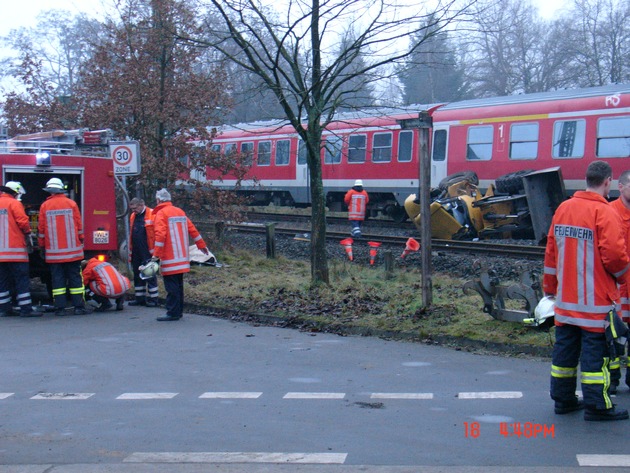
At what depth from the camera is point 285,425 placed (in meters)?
6.12

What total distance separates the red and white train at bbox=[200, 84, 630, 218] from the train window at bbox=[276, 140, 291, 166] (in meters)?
0.04

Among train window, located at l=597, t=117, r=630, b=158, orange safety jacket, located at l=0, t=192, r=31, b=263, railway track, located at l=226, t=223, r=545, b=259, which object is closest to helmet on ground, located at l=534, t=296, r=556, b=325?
orange safety jacket, located at l=0, t=192, r=31, b=263

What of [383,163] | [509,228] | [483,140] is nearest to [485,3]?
[509,228]

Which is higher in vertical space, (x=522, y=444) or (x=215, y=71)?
(x=215, y=71)

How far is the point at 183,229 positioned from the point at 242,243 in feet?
27.4

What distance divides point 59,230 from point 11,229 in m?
0.63

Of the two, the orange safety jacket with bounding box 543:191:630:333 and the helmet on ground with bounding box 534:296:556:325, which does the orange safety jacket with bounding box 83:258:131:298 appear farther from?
the orange safety jacket with bounding box 543:191:630:333

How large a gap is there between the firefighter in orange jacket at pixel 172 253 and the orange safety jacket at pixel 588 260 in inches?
239

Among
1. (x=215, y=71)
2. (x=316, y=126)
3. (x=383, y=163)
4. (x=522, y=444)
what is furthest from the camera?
(x=383, y=163)

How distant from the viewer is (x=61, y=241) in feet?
37.6

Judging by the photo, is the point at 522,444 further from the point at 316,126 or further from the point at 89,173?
the point at 89,173

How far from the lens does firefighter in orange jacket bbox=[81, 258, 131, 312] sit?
11727mm

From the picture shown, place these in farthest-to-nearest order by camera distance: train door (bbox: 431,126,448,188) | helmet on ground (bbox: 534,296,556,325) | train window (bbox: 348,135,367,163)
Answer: train window (bbox: 348,135,367,163)
train door (bbox: 431,126,448,188)
helmet on ground (bbox: 534,296,556,325)

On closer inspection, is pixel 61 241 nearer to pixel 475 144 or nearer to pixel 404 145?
pixel 475 144
